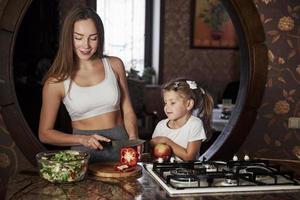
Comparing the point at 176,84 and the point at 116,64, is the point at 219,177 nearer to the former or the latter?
the point at 176,84

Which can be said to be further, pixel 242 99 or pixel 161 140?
pixel 242 99

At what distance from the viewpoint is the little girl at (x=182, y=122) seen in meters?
1.87

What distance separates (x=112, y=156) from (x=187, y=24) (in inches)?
168

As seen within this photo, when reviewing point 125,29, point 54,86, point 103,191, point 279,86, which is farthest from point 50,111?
point 125,29

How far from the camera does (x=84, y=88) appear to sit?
1.84 meters

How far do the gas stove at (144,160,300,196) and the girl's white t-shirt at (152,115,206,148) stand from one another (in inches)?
7.9

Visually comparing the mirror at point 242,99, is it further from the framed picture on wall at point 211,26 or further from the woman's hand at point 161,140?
the framed picture on wall at point 211,26

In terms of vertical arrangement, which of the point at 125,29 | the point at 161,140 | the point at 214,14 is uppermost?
the point at 214,14

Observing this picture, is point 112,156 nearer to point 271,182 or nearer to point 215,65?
point 271,182

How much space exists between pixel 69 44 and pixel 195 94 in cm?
61

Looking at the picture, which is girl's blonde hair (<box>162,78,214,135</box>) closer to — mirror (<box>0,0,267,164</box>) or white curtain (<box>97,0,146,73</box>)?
mirror (<box>0,0,267,164</box>)

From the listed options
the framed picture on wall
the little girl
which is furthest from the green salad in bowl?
the framed picture on wall

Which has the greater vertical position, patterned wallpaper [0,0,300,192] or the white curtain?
the white curtain

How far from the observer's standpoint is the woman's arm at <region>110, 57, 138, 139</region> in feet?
6.41
